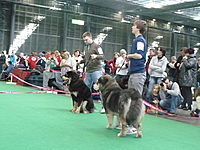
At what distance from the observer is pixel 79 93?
5.74 m

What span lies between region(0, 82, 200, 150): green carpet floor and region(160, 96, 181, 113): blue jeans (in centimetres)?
121

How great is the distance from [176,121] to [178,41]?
29.3m

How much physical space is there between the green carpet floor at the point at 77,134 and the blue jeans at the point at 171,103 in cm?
121

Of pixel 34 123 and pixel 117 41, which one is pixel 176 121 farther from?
pixel 117 41

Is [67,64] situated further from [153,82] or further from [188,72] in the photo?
[188,72]

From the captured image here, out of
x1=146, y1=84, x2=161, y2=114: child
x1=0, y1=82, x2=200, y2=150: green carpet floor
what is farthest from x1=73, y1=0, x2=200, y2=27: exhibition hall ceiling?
x1=0, y1=82, x2=200, y2=150: green carpet floor

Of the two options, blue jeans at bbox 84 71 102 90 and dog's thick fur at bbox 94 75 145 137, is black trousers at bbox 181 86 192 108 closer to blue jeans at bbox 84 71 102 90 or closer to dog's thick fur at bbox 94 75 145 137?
blue jeans at bbox 84 71 102 90

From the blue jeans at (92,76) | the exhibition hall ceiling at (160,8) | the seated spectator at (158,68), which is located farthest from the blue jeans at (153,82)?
the exhibition hall ceiling at (160,8)

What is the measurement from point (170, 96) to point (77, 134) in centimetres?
359

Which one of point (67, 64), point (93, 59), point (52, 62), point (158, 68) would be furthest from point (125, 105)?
point (52, 62)

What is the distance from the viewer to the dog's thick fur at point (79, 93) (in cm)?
575

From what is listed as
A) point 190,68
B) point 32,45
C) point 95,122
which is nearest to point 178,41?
point 32,45

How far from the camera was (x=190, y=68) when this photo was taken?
7.05 m

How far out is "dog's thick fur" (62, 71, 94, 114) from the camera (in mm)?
5754
